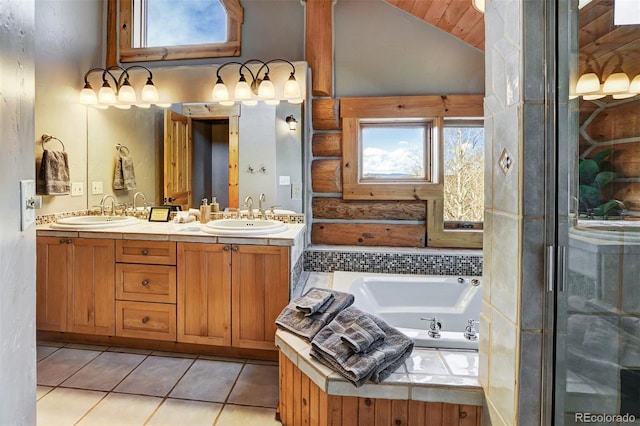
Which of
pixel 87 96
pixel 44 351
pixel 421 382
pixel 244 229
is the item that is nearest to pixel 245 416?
pixel 421 382

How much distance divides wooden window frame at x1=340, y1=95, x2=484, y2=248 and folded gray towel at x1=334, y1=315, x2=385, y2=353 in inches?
59.5

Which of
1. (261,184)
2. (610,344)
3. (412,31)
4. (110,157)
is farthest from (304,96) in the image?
(610,344)

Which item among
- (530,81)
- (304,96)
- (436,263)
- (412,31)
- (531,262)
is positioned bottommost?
(436,263)

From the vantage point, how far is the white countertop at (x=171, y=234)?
→ 2.32 m

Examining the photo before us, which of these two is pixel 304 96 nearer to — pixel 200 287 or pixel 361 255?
pixel 361 255

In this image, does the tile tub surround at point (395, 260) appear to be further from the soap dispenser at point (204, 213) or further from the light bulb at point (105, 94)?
the light bulb at point (105, 94)

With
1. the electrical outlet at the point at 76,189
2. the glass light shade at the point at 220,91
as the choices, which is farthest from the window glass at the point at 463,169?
the electrical outlet at the point at 76,189

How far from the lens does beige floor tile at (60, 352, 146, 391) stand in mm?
2123

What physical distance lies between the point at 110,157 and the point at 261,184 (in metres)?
1.42

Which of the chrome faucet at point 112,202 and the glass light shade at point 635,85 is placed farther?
the chrome faucet at point 112,202

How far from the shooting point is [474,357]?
5.18ft

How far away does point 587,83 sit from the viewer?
1000mm

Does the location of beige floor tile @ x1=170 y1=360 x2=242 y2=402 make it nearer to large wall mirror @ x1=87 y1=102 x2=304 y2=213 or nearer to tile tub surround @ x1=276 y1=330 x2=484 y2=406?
tile tub surround @ x1=276 y1=330 x2=484 y2=406

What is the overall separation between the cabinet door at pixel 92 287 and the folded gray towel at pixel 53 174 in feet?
1.62
